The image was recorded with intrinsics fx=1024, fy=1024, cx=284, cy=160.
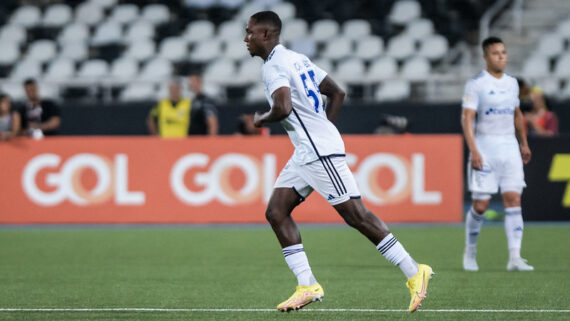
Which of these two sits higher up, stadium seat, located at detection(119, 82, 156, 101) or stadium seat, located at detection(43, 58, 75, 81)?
stadium seat, located at detection(43, 58, 75, 81)

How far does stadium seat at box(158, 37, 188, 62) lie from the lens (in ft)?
70.2

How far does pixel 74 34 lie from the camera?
22203 mm

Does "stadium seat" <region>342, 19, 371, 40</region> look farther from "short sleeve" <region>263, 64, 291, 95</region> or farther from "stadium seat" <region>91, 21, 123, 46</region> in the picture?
"short sleeve" <region>263, 64, 291, 95</region>

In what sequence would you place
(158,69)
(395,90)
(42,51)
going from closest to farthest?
(395,90) < (158,69) < (42,51)

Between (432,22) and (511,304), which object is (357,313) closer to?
(511,304)

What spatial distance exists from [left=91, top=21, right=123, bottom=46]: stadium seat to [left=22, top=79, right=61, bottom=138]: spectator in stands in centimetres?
616

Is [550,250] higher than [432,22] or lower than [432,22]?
lower

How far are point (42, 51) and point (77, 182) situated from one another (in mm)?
7481

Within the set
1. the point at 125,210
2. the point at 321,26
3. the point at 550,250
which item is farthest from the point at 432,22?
the point at 550,250

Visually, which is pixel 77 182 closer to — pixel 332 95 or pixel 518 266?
pixel 518 266

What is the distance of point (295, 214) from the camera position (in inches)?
603

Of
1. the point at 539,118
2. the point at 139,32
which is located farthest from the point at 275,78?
the point at 139,32

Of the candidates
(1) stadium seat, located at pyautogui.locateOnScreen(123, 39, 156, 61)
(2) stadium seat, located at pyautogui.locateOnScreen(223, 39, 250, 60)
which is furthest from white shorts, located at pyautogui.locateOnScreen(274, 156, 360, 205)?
(1) stadium seat, located at pyautogui.locateOnScreen(123, 39, 156, 61)

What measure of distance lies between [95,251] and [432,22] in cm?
1186
